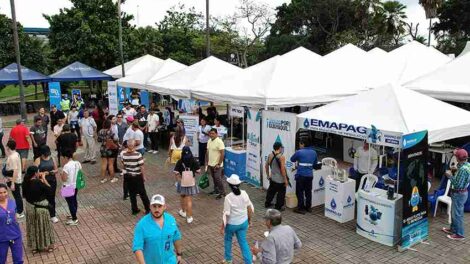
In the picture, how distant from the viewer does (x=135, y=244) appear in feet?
12.8

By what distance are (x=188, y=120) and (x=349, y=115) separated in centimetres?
582

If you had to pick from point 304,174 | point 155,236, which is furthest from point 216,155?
point 155,236

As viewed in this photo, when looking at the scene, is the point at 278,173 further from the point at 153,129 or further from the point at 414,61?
the point at 414,61

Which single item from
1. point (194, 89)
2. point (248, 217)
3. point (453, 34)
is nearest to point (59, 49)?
point (194, 89)

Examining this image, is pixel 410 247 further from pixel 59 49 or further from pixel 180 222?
pixel 59 49

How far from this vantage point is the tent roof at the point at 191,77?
1375 cm

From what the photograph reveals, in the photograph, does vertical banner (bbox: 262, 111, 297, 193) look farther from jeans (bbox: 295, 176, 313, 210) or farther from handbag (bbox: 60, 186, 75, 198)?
handbag (bbox: 60, 186, 75, 198)

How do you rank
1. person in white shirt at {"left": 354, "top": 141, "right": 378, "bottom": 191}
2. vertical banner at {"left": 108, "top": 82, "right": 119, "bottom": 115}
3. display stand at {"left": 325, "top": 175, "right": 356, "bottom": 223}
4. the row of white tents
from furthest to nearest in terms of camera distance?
vertical banner at {"left": 108, "top": 82, "right": 119, "bottom": 115} → person in white shirt at {"left": 354, "top": 141, "right": 378, "bottom": 191} → display stand at {"left": 325, "top": 175, "right": 356, "bottom": 223} → the row of white tents

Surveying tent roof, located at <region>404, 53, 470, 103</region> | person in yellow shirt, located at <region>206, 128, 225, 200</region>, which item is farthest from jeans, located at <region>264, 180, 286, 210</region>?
tent roof, located at <region>404, 53, 470, 103</region>

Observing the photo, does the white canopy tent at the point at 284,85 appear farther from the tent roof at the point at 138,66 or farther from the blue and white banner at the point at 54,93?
the blue and white banner at the point at 54,93

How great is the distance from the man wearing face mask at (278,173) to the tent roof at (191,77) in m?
6.00

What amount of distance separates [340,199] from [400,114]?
1896 millimetres

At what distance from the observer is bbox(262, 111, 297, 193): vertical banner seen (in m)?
8.66

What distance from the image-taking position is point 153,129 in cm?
1378
